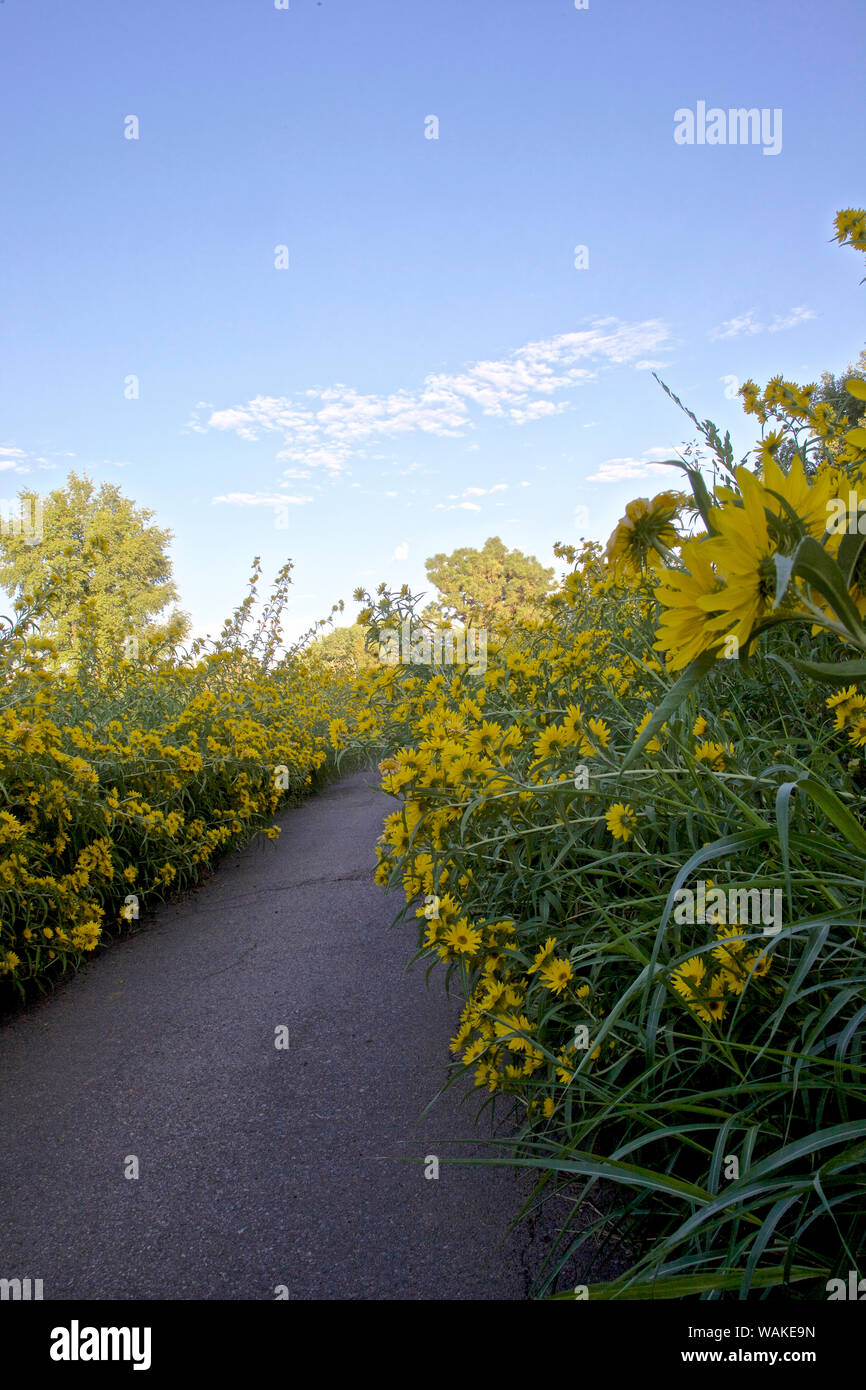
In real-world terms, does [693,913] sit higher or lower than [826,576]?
lower

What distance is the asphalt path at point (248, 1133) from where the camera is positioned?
4.45 feet

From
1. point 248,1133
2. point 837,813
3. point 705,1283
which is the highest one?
point 837,813

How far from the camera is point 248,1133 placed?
1779 millimetres

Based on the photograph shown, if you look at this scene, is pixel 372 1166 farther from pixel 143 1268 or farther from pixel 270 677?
pixel 270 677

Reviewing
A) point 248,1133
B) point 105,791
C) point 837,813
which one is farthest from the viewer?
point 105,791

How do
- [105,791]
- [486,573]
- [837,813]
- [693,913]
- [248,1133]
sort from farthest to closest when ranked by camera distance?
[486,573] < [105,791] < [248,1133] < [693,913] < [837,813]

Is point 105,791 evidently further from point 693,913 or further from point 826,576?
point 826,576

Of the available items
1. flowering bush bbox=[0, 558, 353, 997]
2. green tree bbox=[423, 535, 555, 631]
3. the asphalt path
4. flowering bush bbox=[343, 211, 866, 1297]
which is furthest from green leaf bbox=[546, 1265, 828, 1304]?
green tree bbox=[423, 535, 555, 631]

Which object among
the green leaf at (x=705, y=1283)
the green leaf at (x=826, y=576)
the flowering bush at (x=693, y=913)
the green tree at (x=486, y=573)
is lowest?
the green leaf at (x=705, y=1283)

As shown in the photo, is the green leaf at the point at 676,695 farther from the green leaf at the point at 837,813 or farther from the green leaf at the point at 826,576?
the green leaf at the point at 837,813

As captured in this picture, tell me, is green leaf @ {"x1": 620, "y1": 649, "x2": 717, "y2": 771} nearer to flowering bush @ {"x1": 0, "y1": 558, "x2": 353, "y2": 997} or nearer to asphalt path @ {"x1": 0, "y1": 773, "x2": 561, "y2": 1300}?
asphalt path @ {"x1": 0, "y1": 773, "x2": 561, "y2": 1300}

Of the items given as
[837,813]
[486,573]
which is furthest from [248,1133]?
[486,573]

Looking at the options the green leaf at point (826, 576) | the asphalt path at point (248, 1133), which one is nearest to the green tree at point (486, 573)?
the asphalt path at point (248, 1133)
